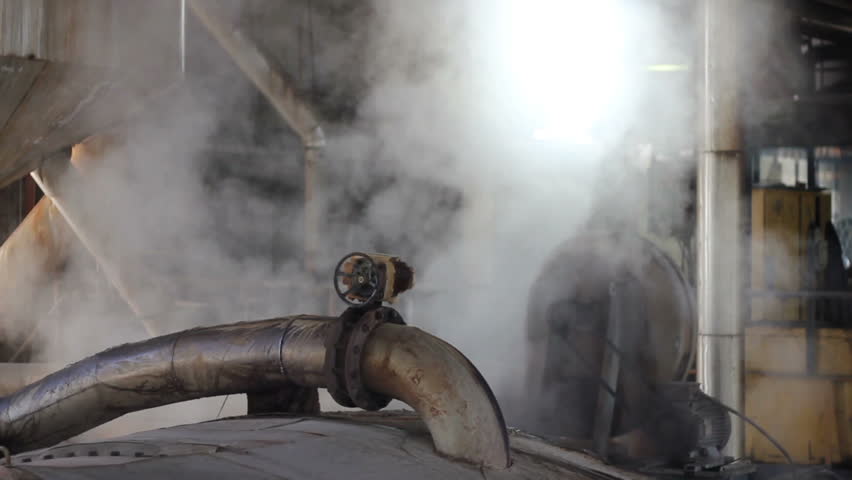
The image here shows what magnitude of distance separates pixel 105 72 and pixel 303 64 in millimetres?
4525

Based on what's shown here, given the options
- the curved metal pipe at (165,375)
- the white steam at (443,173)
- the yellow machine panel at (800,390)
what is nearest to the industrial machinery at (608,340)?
the white steam at (443,173)

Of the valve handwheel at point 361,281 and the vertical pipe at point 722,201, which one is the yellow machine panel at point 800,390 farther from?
the valve handwheel at point 361,281

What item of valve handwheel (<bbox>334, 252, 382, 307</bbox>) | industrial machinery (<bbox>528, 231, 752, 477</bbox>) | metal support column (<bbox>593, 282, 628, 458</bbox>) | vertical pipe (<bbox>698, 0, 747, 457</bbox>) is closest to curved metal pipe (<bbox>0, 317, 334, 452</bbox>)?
valve handwheel (<bbox>334, 252, 382, 307</bbox>)

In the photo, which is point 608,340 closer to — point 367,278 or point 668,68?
point 668,68

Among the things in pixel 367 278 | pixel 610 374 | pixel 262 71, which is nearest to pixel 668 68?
pixel 610 374

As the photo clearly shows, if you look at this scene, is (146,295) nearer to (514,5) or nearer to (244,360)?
(514,5)

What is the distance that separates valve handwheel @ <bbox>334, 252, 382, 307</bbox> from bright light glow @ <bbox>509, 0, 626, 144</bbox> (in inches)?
157

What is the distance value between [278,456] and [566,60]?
4.73 m

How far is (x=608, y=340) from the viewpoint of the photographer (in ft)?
15.9

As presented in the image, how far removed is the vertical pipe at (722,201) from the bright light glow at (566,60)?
0.78 meters

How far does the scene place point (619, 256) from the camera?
504 cm

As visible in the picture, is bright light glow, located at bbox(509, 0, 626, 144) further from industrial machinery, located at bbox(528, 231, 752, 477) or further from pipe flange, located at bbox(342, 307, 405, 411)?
pipe flange, located at bbox(342, 307, 405, 411)

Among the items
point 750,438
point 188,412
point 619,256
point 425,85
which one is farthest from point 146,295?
point 750,438

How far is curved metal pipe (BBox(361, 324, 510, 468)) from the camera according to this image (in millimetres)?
1933
